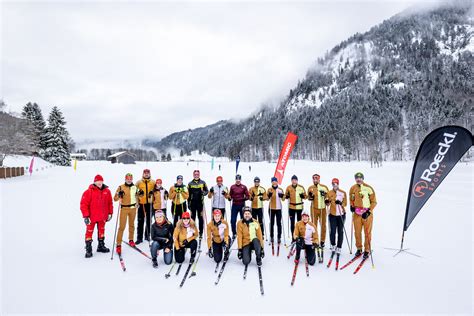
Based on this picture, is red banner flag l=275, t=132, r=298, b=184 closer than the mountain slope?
Yes

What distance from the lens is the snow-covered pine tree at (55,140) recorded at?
39.6 metres

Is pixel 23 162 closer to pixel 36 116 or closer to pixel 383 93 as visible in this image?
pixel 36 116

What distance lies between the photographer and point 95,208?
5.75 meters

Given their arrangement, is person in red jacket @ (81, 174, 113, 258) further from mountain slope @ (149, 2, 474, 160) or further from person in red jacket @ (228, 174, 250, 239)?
mountain slope @ (149, 2, 474, 160)

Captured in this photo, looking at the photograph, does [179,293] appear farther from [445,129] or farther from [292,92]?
[292,92]

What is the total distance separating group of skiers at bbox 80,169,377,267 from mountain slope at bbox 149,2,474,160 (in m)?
45.2

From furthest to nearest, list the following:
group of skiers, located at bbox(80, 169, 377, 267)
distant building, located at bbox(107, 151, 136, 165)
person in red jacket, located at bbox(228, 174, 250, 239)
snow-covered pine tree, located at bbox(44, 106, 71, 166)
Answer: distant building, located at bbox(107, 151, 136, 165) < snow-covered pine tree, located at bbox(44, 106, 71, 166) < person in red jacket, located at bbox(228, 174, 250, 239) < group of skiers, located at bbox(80, 169, 377, 267)

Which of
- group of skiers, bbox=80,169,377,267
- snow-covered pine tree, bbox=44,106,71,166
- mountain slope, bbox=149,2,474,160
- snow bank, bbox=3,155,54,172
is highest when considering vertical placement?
mountain slope, bbox=149,2,474,160

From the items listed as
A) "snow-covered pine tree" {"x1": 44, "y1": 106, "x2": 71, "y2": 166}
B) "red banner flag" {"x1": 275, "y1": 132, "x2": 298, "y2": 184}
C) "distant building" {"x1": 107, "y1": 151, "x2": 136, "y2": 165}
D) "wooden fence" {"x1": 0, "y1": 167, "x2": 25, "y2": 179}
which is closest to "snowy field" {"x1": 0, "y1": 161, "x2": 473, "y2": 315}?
"red banner flag" {"x1": 275, "y1": 132, "x2": 298, "y2": 184}

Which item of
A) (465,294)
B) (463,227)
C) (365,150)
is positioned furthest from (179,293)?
(365,150)

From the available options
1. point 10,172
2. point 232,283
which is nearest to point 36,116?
point 10,172

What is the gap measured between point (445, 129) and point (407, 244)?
3250 mm

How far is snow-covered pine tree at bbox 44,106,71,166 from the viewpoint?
3959 centimetres

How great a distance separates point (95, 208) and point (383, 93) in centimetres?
10799
